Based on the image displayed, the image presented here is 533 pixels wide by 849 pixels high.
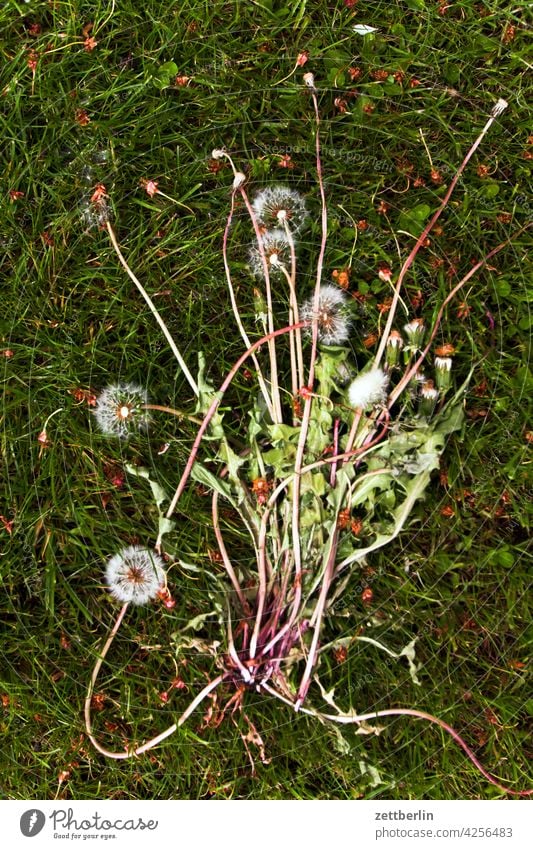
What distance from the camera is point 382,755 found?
1106mm

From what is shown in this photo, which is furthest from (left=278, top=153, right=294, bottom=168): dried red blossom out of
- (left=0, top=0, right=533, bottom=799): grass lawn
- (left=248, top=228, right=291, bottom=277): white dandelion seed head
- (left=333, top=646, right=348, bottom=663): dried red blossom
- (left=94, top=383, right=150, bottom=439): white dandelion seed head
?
(left=333, top=646, right=348, bottom=663): dried red blossom

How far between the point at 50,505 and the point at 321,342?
0.51m

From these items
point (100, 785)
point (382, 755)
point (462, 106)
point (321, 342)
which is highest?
point (462, 106)

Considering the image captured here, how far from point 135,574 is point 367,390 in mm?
472

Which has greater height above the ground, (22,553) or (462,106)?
(462,106)

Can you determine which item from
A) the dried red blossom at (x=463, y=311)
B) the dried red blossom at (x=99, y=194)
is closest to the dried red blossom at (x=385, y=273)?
the dried red blossom at (x=463, y=311)

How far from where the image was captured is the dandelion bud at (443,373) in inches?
42.3

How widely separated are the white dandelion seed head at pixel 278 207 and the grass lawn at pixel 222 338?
2 cm

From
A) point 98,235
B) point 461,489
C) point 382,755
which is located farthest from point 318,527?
point 98,235

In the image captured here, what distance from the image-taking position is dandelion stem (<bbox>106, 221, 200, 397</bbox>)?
1.08 meters

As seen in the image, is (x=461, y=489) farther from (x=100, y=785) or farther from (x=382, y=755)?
(x=100, y=785)

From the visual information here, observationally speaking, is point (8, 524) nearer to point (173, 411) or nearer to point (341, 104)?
point (173, 411)

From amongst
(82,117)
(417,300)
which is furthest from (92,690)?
(82,117)

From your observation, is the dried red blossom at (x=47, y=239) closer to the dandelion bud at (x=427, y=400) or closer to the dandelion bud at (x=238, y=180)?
the dandelion bud at (x=238, y=180)
